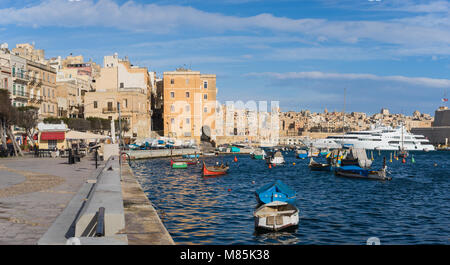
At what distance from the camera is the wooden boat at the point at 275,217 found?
704 inches

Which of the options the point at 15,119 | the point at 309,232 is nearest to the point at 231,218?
the point at 309,232

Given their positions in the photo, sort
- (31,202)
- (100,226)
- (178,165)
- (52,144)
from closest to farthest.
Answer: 1. (100,226)
2. (31,202)
3. (52,144)
4. (178,165)

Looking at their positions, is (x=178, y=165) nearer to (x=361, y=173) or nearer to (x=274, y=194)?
(x=361, y=173)

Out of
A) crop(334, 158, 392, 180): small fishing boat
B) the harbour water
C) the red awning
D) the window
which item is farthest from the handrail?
the window

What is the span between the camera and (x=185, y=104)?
9306 cm

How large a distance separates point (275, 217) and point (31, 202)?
369 inches

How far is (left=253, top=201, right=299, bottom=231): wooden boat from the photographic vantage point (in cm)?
1789

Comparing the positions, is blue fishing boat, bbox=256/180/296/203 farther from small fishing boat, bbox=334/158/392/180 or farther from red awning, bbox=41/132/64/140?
red awning, bbox=41/132/64/140

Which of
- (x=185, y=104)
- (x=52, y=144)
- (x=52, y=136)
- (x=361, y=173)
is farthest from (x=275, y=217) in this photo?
(x=185, y=104)

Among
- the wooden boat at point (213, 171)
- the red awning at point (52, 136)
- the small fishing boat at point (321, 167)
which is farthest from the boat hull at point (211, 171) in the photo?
the red awning at point (52, 136)

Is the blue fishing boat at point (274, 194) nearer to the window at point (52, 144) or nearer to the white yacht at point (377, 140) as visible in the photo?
the window at point (52, 144)

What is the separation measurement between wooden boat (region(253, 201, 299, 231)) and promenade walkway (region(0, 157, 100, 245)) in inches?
297

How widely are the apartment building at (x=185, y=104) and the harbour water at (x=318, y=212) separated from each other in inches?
2112
